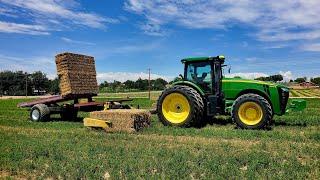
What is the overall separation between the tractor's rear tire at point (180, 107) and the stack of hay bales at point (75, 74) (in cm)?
421

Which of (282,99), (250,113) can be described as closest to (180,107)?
(250,113)

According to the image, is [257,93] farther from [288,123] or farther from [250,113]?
[288,123]

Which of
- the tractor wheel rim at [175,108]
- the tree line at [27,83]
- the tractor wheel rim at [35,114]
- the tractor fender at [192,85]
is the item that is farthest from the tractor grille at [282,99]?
the tree line at [27,83]

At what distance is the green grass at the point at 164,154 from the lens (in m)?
7.47

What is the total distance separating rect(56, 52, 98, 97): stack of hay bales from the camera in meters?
16.8

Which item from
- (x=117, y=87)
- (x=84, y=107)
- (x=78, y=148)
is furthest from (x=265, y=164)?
(x=117, y=87)

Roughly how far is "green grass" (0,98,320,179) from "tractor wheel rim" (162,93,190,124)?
1.00 m

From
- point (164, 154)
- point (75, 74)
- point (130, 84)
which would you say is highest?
point (130, 84)

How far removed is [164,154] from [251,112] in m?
5.24

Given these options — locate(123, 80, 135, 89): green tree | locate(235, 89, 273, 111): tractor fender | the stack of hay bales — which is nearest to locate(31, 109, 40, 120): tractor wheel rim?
the stack of hay bales

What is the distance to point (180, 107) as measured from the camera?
14391mm

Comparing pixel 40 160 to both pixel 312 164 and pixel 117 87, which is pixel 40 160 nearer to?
pixel 312 164

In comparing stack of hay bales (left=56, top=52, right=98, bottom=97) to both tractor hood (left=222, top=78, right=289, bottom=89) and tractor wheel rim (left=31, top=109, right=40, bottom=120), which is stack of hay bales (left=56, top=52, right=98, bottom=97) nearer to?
tractor wheel rim (left=31, top=109, right=40, bottom=120)

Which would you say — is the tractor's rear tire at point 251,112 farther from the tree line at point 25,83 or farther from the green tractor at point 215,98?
the tree line at point 25,83
